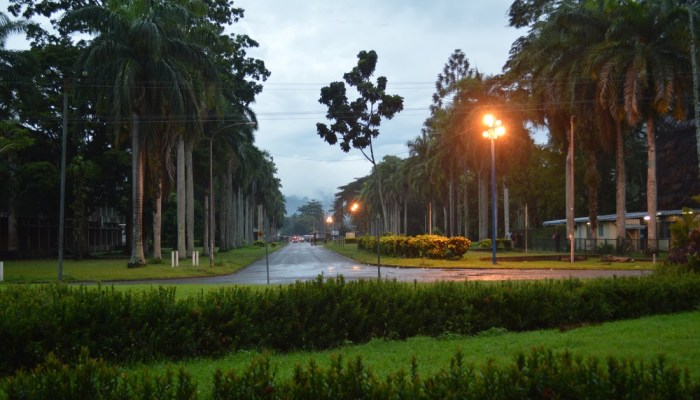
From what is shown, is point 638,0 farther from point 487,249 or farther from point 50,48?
point 50,48

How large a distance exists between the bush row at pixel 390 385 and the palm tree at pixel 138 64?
28.2 m

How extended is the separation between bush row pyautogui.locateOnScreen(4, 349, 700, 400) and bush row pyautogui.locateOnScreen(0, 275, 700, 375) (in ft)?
10.2

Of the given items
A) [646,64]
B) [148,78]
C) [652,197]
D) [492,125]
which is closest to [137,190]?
[148,78]

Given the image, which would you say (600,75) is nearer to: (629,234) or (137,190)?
(629,234)

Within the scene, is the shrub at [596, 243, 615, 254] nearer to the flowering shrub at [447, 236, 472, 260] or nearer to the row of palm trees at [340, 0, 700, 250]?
the row of palm trees at [340, 0, 700, 250]

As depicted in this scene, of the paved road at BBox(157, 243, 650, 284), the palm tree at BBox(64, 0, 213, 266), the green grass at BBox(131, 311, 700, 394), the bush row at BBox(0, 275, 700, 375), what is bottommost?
the paved road at BBox(157, 243, 650, 284)

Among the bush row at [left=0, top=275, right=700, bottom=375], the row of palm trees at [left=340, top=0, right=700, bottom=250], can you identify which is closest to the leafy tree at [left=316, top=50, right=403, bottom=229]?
the row of palm trees at [left=340, top=0, right=700, bottom=250]

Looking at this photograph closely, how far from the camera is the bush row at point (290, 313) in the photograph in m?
7.13

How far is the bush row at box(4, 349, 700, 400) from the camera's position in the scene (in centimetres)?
399

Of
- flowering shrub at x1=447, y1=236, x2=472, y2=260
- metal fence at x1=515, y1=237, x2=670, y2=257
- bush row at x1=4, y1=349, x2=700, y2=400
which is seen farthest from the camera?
metal fence at x1=515, y1=237, x2=670, y2=257

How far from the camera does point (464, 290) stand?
9.20 m

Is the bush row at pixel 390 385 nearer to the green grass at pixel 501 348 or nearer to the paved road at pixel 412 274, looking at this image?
the green grass at pixel 501 348

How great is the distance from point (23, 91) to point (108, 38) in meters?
9.26

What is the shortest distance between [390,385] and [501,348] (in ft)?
12.2
